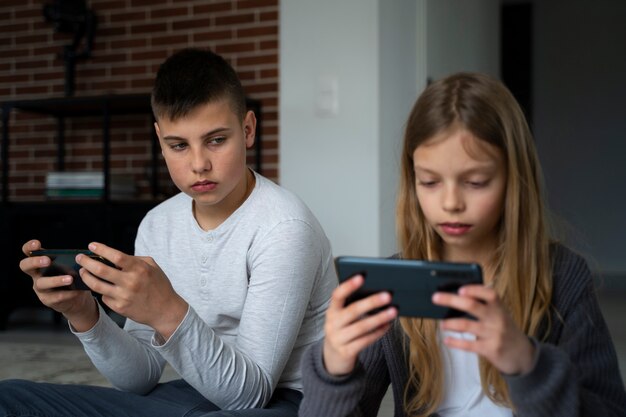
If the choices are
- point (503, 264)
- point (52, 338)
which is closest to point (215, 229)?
point (503, 264)

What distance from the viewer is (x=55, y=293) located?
1.32m

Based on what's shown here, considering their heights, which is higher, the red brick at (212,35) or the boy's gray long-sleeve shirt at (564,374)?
the red brick at (212,35)

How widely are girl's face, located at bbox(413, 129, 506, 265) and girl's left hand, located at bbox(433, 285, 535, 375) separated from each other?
0.21 metres

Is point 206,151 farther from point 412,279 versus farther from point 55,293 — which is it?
point 412,279

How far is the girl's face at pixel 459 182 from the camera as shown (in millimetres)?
1065

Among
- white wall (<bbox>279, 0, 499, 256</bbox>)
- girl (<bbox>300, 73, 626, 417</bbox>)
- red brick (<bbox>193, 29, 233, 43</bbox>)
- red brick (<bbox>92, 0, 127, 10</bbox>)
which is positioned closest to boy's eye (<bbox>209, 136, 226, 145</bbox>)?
girl (<bbox>300, 73, 626, 417</bbox>)

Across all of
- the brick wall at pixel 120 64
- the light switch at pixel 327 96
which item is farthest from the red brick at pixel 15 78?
the light switch at pixel 327 96

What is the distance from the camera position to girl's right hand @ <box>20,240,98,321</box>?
1293 mm

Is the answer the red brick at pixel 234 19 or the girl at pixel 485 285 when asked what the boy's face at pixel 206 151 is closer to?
the girl at pixel 485 285

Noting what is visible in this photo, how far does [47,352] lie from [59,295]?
2019 millimetres

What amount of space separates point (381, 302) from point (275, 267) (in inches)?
18.3

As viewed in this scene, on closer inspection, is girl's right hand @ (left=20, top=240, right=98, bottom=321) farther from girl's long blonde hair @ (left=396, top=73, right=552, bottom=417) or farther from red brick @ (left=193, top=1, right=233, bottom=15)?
red brick @ (left=193, top=1, right=233, bottom=15)

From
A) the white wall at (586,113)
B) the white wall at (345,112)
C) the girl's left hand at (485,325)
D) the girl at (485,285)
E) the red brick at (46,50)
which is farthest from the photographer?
the white wall at (586,113)

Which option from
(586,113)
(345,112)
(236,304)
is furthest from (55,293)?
(586,113)
